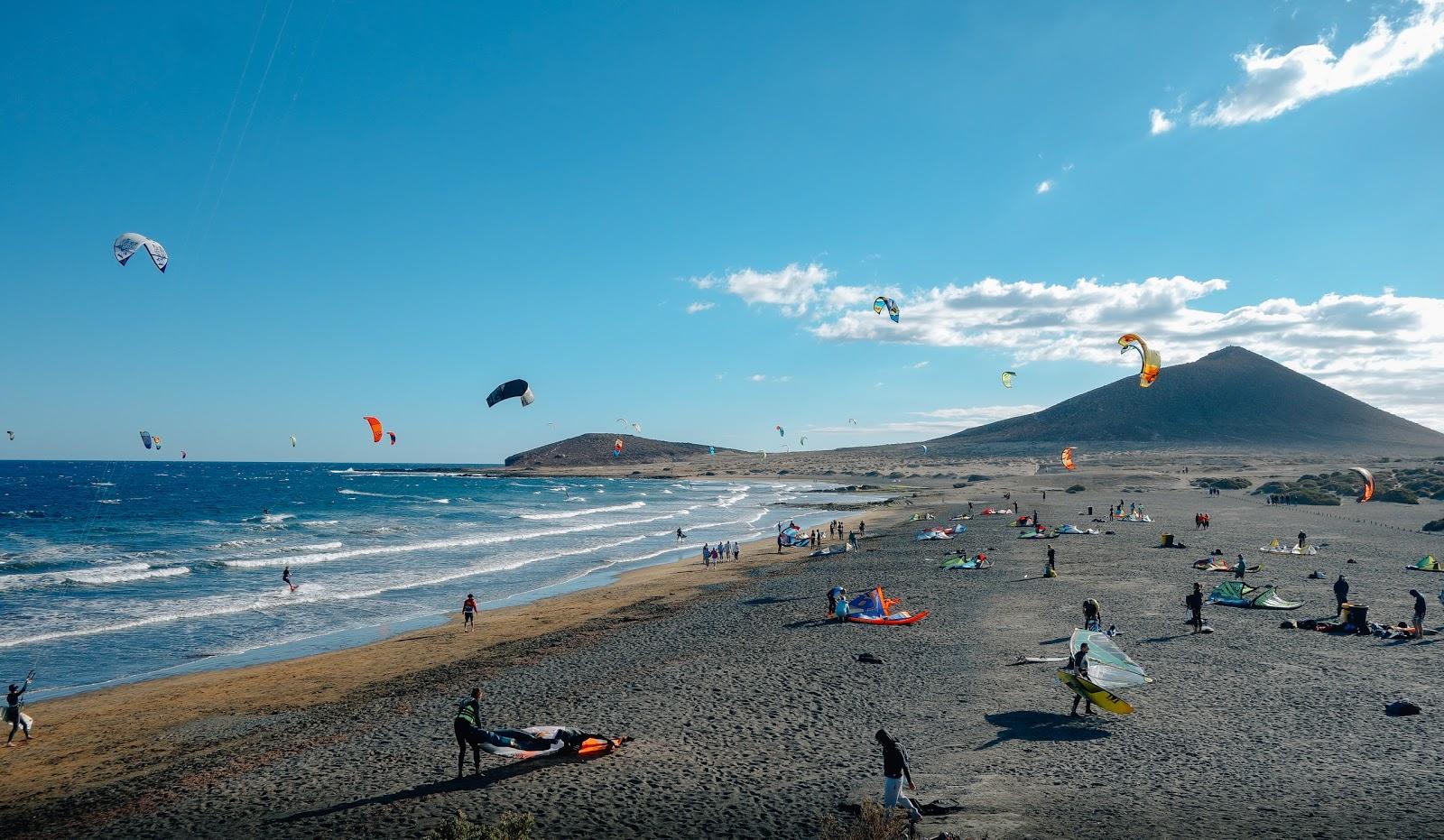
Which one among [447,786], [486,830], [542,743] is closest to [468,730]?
[447,786]

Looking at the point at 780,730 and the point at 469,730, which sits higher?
the point at 469,730

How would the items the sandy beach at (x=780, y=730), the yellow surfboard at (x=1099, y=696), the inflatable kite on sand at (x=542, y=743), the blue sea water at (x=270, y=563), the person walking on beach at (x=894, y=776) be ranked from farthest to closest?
1. the blue sea water at (x=270, y=563)
2. the yellow surfboard at (x=1099, y=696)
3. the inflatable kite on sand at (x=542, y=743)
4. the sandy beach at (x=780, y=730)
5. the person walking on beach at (x=894, y=776)

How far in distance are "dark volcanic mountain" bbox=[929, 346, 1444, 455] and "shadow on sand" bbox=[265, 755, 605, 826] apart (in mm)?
126825

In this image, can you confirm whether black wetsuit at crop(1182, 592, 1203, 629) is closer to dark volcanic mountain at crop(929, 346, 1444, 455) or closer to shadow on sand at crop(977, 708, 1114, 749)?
shadow on sand at crop(977, 708, 1114, 749)

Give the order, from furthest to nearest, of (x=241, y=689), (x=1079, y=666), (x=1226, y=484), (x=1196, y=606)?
1. (x=1226, y=484)
2. (x=1196, y=606)
3. (x=241, y=689)
4. (x=1079, y=666)

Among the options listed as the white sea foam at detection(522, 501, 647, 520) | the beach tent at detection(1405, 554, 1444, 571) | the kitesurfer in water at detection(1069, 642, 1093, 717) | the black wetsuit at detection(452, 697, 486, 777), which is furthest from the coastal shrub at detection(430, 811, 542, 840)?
the white sea foam at detection(522, 501, 647, 520)

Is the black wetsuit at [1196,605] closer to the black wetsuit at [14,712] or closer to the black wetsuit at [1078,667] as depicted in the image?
the black wetsuit at [1078,667]

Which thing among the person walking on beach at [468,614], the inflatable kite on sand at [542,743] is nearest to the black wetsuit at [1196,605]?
the inflatable kite on sand at [542,743]

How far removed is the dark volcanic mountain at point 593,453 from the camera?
500 ft

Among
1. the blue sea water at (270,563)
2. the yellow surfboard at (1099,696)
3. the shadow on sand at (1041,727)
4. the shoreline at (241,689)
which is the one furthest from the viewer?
the blue sea water at (270,563)

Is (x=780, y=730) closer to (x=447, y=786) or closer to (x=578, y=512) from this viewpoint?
(x=447, y=786)

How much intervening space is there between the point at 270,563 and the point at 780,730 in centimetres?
2583

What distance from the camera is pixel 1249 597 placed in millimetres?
16484

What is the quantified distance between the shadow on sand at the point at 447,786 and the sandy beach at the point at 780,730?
1.6 inches
